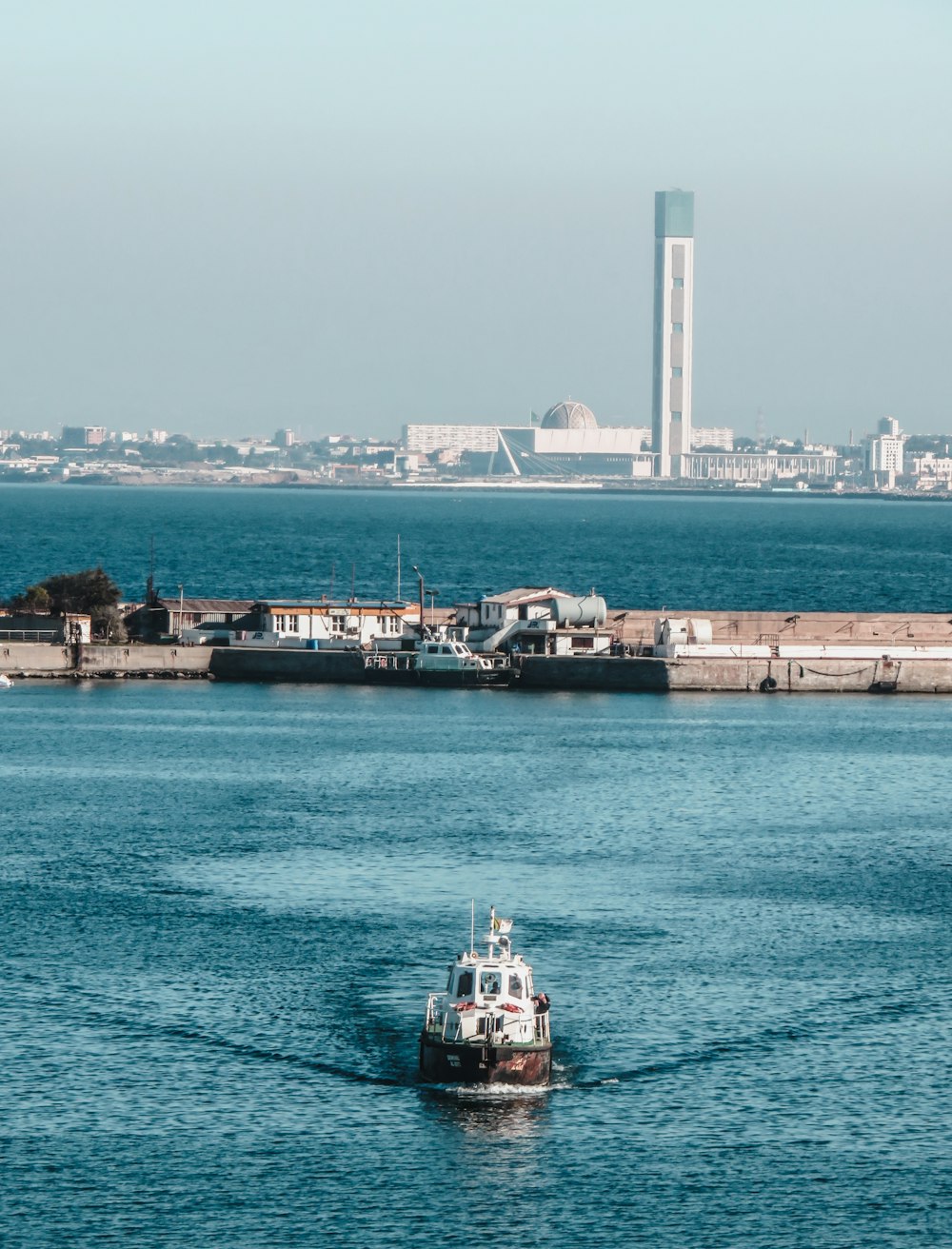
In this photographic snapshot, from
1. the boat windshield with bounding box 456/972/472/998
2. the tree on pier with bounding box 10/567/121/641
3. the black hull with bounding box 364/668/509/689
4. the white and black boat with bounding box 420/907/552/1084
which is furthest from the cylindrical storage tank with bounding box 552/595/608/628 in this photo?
the boat windshield with bounding box 456/972/472/998

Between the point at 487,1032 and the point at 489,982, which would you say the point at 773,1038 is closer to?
the point at 489,982

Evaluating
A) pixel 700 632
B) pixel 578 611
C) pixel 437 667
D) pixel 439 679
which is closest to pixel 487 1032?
pixel 439 679

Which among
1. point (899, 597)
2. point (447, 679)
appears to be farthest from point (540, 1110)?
point (899, 597)

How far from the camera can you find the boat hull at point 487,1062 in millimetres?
34062

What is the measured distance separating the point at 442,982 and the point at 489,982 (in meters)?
4.86

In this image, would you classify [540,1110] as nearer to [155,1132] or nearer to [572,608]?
[155,1132]

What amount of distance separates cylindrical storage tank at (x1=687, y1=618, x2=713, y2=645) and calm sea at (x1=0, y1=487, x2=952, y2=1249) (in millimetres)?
16687

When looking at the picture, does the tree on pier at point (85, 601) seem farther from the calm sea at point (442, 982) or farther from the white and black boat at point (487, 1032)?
the white and black boat at point (487, 1032)

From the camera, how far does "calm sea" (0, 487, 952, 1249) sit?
3031 cm

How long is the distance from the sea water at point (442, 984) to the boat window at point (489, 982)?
1651 millimetres

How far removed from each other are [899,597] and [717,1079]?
344 feet

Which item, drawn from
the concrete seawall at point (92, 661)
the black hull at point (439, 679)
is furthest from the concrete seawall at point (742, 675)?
the concrete seawall at point (92, 661)

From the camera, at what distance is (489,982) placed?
34656 millimetres

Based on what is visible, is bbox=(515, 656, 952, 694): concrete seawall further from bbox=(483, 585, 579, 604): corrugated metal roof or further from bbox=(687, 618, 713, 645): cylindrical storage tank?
bbox=(483, 585, 579, 604): corrugated metal roof
